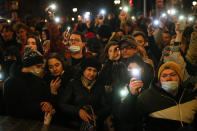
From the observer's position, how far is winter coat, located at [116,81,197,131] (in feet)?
13.7

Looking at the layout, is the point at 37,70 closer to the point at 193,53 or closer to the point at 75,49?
the point at 75,49

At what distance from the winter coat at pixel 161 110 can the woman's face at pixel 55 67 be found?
1755 mm

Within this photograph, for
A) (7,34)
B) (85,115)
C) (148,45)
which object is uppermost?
(7,34)

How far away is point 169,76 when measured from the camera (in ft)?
14.4

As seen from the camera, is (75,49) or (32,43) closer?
(75,49)

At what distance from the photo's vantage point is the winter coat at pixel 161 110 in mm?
4168

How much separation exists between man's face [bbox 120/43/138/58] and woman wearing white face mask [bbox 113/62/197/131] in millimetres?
1635

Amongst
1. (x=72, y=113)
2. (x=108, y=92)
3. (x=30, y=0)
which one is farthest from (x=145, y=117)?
(x=30, y=0)

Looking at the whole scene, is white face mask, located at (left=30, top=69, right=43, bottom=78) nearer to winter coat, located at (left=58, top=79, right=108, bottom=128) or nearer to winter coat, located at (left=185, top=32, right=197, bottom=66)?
winter coat, located at (left=58, top=79, right=108, bottom=128)

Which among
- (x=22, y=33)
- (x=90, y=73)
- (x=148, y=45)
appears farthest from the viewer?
(x=22, y=33)

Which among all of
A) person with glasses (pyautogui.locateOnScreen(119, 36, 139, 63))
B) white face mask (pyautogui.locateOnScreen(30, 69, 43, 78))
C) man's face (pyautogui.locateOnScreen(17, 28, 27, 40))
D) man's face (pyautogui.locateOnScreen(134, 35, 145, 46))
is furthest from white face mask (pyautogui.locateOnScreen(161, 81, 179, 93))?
man's face (pyautogui.locateOnScreen(17, 28, 27, 40))

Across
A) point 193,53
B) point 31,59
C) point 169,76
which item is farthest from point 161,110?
point 31,59

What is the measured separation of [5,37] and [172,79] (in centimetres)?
604

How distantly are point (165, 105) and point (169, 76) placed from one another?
43 cm
